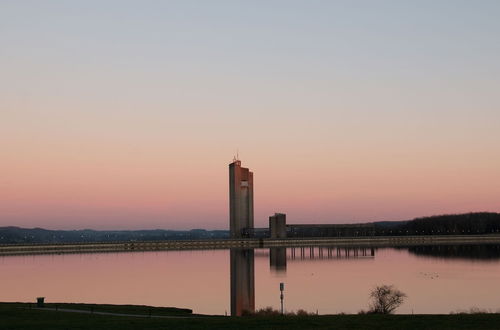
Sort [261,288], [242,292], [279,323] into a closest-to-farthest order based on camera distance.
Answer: [279,323]
[242,292]
[261,288]

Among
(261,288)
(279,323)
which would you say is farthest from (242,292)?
(279,323)

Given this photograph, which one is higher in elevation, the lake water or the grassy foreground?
the grassy foreground

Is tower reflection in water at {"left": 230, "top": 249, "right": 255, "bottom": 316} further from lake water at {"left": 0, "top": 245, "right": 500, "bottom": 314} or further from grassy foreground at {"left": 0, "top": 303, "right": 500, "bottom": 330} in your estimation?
grassy foreground at {"left": 0, "top": 303, "right": 500, "bottom": 330}

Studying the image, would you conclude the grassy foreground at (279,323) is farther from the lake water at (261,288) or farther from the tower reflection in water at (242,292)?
the lake water at (261,288)

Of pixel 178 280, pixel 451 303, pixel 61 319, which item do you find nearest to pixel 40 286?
pixel 178 280

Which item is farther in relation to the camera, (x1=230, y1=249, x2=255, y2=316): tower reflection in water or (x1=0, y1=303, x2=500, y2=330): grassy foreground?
(x1=230, y1=249, x2=255, y2=316): tower reflection in water

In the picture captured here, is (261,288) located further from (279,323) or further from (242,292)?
(279,323)

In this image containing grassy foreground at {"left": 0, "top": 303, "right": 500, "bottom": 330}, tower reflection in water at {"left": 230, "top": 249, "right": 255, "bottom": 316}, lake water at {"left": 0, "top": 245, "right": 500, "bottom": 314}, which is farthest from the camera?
lake water at {"left": 0, "top": 245, "right": 500, "bottom": 314}

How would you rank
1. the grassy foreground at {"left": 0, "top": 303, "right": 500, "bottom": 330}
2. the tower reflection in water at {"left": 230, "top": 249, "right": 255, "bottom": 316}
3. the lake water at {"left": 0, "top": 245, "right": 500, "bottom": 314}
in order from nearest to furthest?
the grassy foreground at {"left": 0, "top": 303, "right": 500, "bottom": 330} → the tower reflection in water at {"left": 230, "top": 249, "right": 255, "bottom": 316} → the lake water at {"left": 0, "top": 245, "right": 500, "bottom": 314}

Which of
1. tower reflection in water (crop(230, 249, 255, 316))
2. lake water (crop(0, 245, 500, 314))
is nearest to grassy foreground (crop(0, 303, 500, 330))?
tower reflection in water (crop(230, 249, 255, 316))

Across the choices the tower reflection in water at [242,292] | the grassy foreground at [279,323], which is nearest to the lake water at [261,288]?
the tower reflection in water at [242,292]

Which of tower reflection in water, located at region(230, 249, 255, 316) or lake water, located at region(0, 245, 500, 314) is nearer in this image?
tower reflection in water, located at region(230, 249, 255, 316)

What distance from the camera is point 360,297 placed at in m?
80.4

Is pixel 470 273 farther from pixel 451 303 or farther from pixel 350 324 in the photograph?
pixel 350 324
